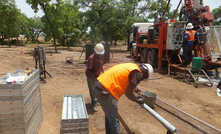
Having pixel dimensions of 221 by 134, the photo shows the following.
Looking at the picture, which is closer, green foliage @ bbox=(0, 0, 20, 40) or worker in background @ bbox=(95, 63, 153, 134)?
worker in background @ bbox=(95, 63, 153, 134)

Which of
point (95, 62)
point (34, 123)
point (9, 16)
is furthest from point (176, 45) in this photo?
point (9, 16)

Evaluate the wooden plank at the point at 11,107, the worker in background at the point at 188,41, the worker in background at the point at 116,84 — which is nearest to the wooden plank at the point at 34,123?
the wooden plank at the point at 11,107

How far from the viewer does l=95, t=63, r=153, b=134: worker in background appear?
290 cm

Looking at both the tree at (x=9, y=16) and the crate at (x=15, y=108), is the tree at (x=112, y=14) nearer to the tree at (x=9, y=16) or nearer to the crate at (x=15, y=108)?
the tree at (x=9, y=16)

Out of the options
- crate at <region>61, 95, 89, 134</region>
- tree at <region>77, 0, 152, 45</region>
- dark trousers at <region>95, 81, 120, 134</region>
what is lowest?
crate at <region>61, 95, 89, 134</region>

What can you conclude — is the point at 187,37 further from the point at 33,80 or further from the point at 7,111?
the point at 7,111

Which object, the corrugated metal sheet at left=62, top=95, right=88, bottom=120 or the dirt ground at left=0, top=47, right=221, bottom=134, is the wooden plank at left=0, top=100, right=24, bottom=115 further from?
the dirt ground at left=0, top=47, right=221, bottom=134

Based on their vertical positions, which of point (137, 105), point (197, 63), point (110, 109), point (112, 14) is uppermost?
point (112, 14)

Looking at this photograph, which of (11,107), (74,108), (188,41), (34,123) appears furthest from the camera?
(188,41)

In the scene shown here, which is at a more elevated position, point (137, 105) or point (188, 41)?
point (188, 41)

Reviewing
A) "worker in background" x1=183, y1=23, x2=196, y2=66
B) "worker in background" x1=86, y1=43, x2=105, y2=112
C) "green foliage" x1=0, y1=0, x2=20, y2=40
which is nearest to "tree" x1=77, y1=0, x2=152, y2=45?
"green foliage" x1=0, y1=0, x2=20, y2=40

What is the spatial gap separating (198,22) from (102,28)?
13.7 m

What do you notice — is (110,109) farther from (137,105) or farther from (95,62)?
(137,105)

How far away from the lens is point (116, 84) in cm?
298
